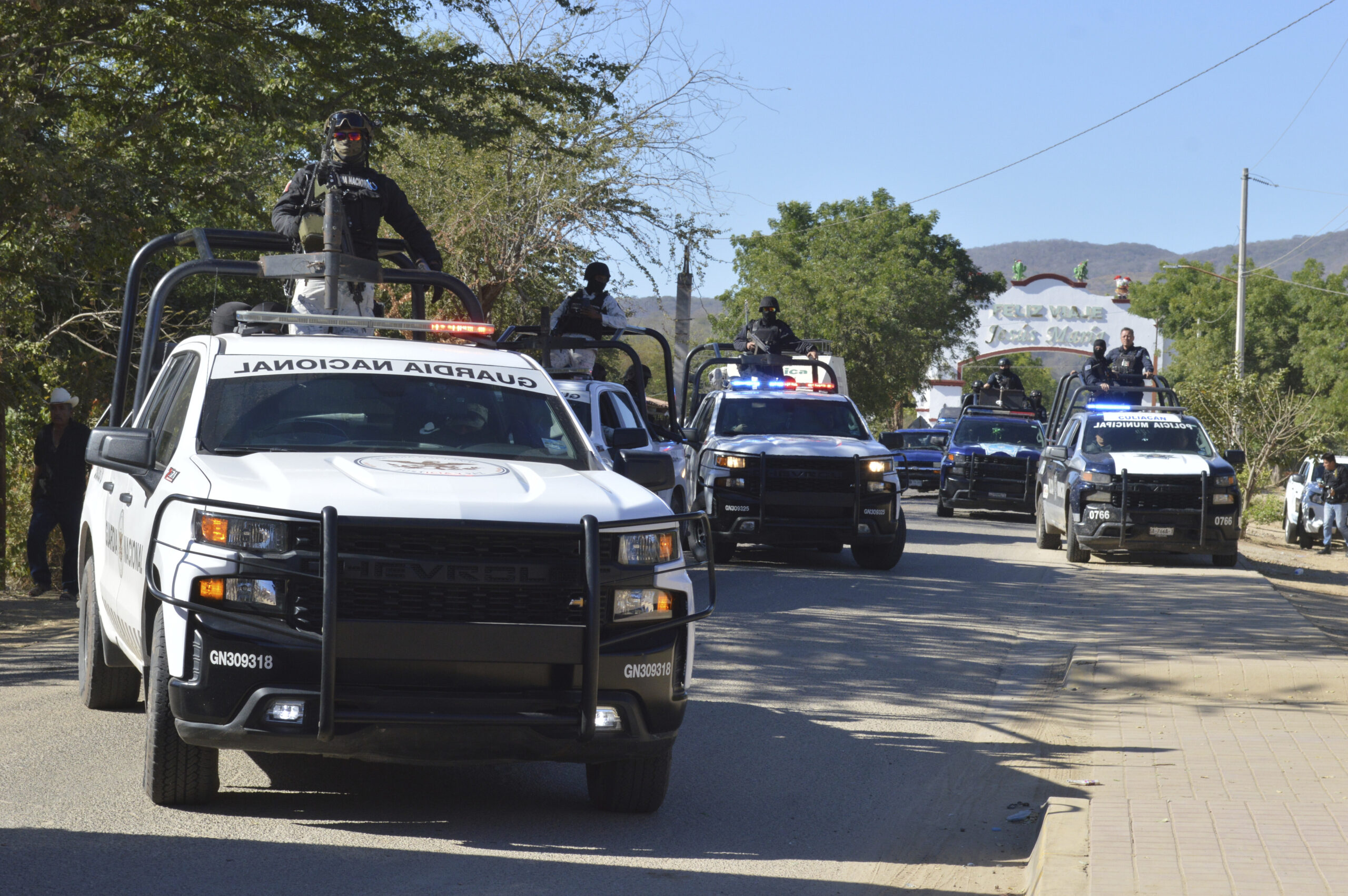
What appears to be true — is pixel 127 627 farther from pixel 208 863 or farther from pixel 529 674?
pixel 529 674

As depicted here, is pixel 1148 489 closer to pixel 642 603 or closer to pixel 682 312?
pixel 682 312

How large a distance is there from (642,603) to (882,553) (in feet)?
35.2

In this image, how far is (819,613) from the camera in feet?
40.3

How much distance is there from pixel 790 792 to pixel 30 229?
9001 millimetres

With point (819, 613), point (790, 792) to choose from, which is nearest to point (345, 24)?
point (819, 613)

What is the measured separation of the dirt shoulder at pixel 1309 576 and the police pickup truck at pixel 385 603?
7423mm

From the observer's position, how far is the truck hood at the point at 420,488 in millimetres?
5098

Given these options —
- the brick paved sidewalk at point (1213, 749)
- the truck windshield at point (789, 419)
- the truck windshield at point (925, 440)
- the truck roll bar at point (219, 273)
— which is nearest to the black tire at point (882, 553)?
the truck windshield at point (789, 419)

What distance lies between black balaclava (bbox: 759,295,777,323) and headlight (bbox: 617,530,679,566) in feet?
46.1

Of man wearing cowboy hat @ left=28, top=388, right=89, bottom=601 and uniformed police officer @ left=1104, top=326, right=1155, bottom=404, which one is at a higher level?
uniformed police officer @ left=1104, top=326, right=1155, bottom=404

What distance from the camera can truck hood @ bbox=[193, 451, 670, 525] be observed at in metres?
5.10

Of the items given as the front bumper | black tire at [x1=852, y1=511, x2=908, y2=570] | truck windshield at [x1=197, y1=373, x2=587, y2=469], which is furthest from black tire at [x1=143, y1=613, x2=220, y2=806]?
the front bumper

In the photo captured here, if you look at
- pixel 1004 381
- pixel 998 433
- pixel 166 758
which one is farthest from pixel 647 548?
pixel 1004 381

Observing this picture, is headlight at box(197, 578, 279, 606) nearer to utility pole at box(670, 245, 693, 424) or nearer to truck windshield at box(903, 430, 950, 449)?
utility pole at box(670, 245, 693, 424)
